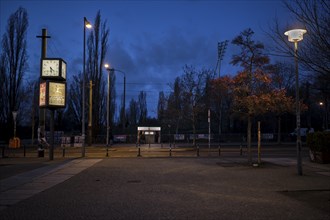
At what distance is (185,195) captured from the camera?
38.4ft

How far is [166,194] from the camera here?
1191 cm

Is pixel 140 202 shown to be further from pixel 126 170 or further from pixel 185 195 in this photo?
pixel 126 170

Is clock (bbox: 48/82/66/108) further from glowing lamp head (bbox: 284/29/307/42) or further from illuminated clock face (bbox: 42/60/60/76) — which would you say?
glowing lamp head (bbox: 284/29/307/42)

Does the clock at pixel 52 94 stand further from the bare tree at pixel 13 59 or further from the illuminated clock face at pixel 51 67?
the bare tree at pixel 13 59

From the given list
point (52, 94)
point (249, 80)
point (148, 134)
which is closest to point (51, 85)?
point (52, 94)

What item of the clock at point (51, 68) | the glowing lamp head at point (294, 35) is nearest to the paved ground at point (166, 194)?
the glowing lamp head at point (294, 35)

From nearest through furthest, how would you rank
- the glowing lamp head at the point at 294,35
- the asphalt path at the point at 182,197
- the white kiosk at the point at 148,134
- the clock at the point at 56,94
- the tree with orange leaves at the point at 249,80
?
the asphalt path at the point at 182,197, the glowing lamp head at the point at 294,35, the tree with orange leaves at the point at 249,80, the clock at the point at 56,94, the white kiosk at the point at 148,134

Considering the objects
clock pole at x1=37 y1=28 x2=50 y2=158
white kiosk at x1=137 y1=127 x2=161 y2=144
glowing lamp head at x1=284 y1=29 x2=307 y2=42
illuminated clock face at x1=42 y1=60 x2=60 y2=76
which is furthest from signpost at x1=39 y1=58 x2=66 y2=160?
white kiosk at x1=137 y1=127 x2=161 y2=144

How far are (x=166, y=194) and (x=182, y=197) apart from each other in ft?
2.36

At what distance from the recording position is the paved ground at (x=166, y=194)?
9.20 metres

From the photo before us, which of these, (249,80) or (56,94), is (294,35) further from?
(56,94)

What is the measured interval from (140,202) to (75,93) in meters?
69.6

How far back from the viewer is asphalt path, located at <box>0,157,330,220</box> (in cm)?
915

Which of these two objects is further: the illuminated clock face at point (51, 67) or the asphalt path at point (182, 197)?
the illuminated clock face at point (51, 67)
